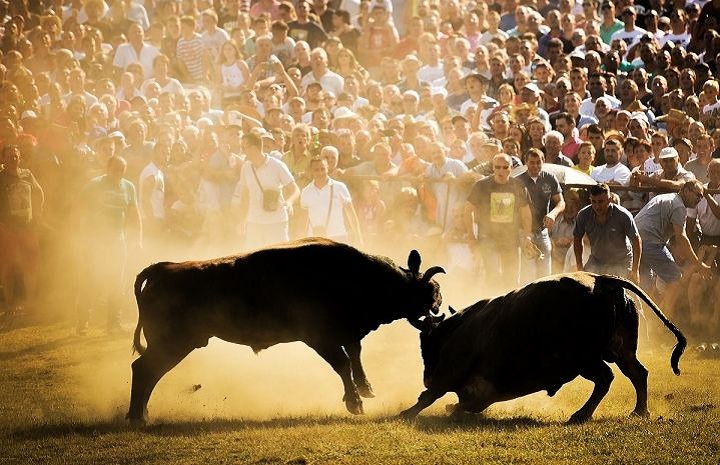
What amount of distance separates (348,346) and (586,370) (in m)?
2.17

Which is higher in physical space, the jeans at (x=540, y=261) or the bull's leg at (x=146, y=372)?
the jeans at (x=540, y=261)

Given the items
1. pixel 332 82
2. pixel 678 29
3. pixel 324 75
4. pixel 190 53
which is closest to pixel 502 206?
pixel 332 82

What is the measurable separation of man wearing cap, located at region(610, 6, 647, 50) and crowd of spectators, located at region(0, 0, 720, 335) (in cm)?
3

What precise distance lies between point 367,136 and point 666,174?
4344 mm

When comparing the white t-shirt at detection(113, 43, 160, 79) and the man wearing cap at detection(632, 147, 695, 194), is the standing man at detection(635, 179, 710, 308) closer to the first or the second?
the man wearing cap at detection(632, 147, 695, 194)

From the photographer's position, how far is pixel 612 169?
53.5ft

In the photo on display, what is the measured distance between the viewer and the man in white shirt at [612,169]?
53.2ft

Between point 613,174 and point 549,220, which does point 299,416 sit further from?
point 613,174

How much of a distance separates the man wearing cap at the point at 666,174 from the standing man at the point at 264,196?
14.1ft

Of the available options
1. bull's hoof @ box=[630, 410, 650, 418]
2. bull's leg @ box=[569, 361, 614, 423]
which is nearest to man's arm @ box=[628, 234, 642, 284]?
bull's hoof @ box=[630, 410, 650, 418]

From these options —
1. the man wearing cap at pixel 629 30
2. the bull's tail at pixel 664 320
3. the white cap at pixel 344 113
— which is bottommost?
the bull's tail at pixel 664 320

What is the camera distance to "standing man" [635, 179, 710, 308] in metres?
15.2

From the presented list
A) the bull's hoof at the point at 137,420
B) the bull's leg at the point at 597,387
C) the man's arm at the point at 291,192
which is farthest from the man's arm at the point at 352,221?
the bull's leg at the point at 597,387

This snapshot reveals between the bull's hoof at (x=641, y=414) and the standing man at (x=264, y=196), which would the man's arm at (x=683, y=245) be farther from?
the bull's hoof at (x=641, y=414)
